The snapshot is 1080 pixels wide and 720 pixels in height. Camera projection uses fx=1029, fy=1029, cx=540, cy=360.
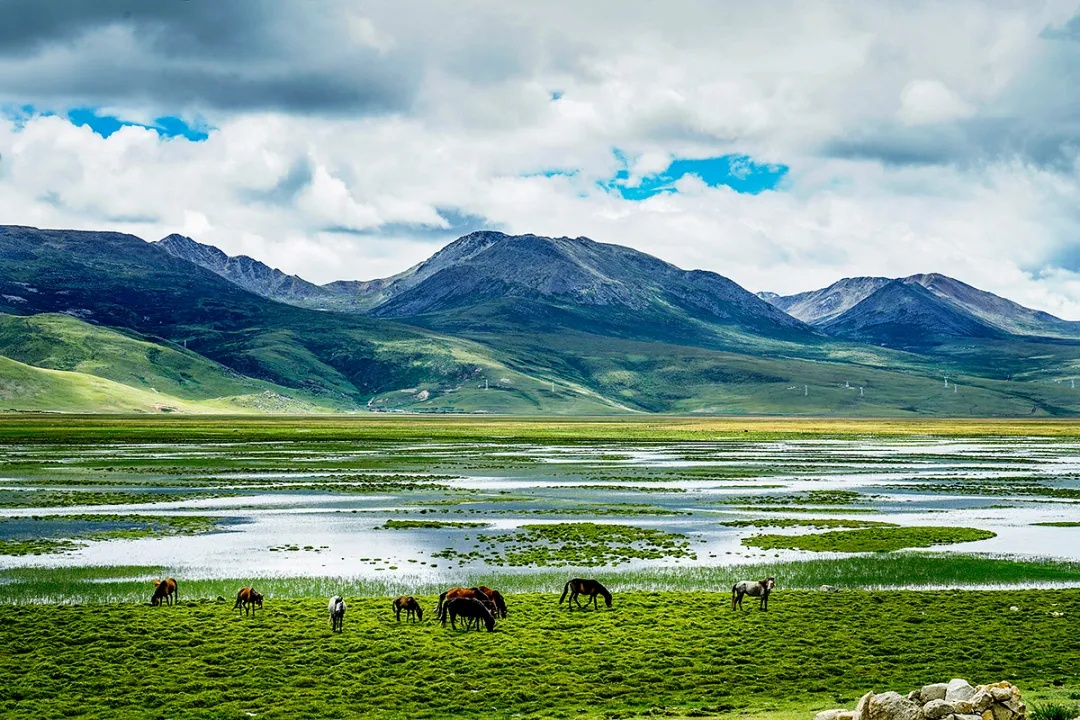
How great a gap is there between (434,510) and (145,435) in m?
124

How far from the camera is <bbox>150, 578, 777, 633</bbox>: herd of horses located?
108 feet

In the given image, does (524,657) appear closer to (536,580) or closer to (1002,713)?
(1002,713)

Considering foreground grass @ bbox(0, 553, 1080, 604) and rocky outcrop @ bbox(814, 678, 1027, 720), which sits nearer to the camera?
rocky outcrop @ bbox(814, 678, 1027, 720)

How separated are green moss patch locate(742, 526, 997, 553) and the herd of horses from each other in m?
17.0

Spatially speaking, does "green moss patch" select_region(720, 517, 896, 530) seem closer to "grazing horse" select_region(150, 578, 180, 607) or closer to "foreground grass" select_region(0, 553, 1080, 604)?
"foreground grass" select_region(0, 553, 1080, 604)

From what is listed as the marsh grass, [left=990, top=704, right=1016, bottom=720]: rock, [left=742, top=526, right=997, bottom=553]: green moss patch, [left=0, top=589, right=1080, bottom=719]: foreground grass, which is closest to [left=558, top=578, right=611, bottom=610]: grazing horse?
[left=0, top=589, right=1080, bottom=719]: foreground grass

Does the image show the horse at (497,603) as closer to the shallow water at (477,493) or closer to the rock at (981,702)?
the shallow water at (477,493)

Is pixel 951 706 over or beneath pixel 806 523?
beneath

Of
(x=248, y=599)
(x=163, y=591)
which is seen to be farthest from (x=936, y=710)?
(x=163, y=591)

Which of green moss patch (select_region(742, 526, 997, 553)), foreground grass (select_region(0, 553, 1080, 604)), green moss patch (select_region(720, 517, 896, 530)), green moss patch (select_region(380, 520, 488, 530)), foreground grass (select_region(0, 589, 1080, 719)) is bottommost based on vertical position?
foreground grass (select_region(0, 589, 1080, 719))

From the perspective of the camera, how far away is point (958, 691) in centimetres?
1964

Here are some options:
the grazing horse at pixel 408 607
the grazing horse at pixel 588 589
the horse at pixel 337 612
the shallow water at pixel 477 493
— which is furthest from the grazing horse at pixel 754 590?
the horse at pixel 337 612

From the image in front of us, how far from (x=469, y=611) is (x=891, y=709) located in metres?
17.0

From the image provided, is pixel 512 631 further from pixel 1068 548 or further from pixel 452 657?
pixel 1068 548
